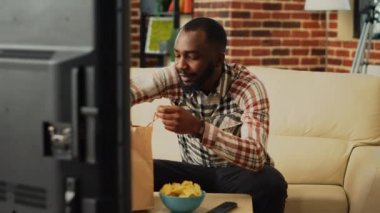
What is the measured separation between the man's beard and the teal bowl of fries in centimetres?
47

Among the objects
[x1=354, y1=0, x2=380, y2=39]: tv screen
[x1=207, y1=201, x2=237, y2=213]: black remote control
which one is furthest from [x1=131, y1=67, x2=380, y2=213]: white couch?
[x1=354, y1=0, x2=380, y2=39]: tv screen

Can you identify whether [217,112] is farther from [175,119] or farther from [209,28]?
[175,119]

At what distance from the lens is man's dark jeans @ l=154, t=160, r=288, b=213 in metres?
2.17

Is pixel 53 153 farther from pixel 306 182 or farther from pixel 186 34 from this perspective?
pixel 306 182

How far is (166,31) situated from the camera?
5.78 m

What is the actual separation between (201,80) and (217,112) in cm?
13

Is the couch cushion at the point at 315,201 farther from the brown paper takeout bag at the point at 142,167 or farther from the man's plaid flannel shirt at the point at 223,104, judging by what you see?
the brown paper takeout bag at the point at 142,167

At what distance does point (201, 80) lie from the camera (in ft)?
7.39

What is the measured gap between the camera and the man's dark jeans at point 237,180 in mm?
2170

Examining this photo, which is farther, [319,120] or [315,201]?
[319,120]

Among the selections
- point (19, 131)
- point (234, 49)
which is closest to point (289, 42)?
point (234, 49)

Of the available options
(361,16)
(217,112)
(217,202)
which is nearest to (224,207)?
(217,202)

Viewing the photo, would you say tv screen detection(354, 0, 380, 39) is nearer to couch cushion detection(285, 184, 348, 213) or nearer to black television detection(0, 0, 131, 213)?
couch cushion detection(285, 184, 348, 213)

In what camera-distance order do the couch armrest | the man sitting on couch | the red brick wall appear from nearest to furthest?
1. the man sitting on couch
2. the couch armrest
3. the red brick wall
